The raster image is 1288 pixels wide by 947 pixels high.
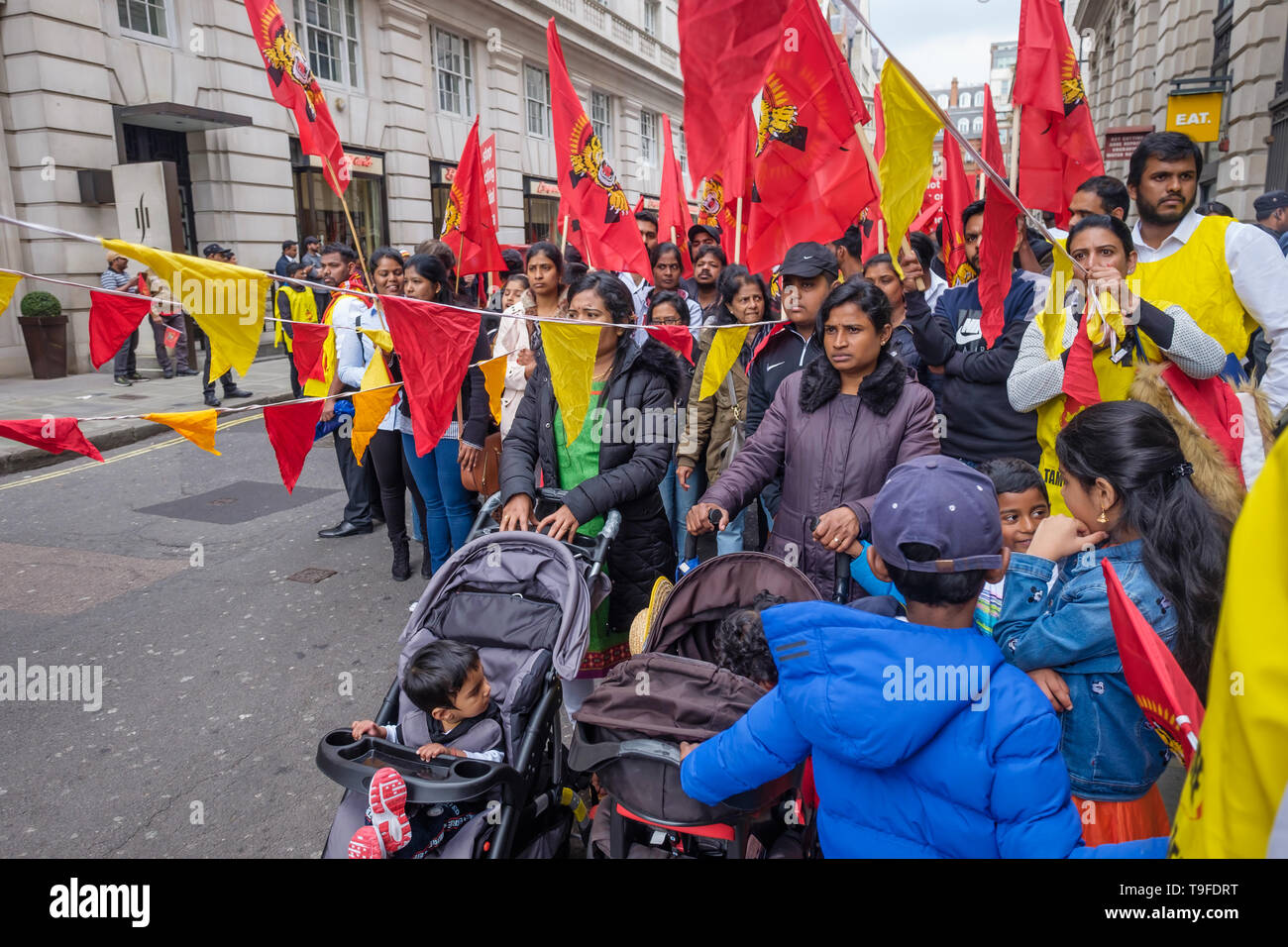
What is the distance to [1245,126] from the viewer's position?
13.9 meters

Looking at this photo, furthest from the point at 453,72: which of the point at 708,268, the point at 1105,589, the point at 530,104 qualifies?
the point at 1105,589

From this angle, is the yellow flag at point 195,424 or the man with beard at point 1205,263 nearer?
the man with beard at point 1205,263

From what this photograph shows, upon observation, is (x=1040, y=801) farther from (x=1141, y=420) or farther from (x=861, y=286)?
(x=861, y=286)

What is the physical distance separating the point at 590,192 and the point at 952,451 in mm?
3638

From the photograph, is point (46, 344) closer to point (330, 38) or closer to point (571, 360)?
point (330, 38)

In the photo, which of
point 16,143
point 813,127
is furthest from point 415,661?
point 16,143

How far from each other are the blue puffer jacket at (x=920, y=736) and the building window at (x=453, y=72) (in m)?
21.7

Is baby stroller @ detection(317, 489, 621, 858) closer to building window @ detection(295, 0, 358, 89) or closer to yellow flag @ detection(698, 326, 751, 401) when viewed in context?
yellow flag @ detection(698, 326, 751, 401)

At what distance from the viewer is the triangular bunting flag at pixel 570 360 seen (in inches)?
142

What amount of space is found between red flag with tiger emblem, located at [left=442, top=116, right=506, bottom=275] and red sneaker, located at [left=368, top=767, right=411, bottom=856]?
5684 millimetres

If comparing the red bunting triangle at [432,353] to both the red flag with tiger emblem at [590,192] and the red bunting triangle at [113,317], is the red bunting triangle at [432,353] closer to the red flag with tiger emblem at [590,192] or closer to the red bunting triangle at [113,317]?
the red bunting triangle at [113,317]

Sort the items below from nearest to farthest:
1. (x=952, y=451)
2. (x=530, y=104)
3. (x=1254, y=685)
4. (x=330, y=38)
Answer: (x=1254, y=685) → (x=952, y=451) → (x=330, y=38) → (x=530, y=104)

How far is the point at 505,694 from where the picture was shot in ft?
9.00

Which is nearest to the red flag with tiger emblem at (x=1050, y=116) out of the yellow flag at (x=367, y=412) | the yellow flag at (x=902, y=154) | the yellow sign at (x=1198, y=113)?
the yellow flag at (x=902, y=154)
